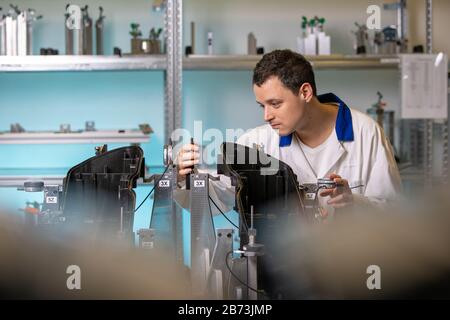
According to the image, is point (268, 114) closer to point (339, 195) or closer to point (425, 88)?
point (339, 195)

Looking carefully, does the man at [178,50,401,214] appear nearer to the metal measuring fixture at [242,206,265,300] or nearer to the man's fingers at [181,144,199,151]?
the man's fingers at [181,144,199,151]

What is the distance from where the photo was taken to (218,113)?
3.54m

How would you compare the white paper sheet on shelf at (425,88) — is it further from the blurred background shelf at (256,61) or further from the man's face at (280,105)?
the man's face at (280,105)

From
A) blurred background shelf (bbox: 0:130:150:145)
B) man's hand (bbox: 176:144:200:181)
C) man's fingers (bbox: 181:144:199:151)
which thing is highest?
blurred background shelf (bbox: 0:130:150:145)

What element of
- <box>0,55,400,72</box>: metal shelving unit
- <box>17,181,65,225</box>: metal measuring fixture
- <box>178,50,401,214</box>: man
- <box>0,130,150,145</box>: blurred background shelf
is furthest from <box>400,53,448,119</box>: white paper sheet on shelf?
<box>17,181,65,225</box>: metal measuring fixture

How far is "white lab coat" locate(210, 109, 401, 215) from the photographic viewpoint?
5.88 feet

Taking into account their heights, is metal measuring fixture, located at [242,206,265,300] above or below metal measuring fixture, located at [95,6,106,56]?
below

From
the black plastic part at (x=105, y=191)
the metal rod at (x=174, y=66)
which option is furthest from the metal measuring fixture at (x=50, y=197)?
A: the metal rod at (x=174, y=66)

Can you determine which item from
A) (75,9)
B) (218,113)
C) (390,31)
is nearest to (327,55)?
(390,31)

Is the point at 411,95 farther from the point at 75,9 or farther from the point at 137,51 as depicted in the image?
the point at 75,9

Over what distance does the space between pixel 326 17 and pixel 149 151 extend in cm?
115

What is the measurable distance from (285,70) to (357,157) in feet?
1.09

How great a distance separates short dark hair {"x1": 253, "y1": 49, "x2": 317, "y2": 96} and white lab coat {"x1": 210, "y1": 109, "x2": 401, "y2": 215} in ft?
0.65
